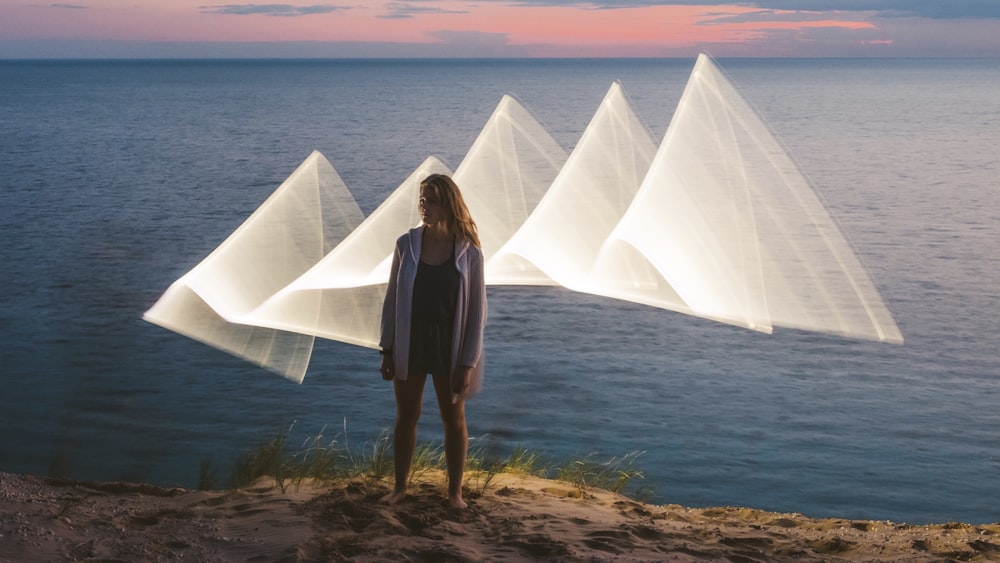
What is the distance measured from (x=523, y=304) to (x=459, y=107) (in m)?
78.2

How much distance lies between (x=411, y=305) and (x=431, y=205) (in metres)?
0.61

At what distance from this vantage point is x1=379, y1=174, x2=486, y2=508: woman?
20.6ft

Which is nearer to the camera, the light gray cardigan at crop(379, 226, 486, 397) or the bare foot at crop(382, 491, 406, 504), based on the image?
the light gray cardigan at crop(379, 226, 486, 397)

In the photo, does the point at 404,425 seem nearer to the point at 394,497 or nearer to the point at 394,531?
the point at 394,497

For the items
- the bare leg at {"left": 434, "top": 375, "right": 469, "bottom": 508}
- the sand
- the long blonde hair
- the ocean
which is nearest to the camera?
the sand

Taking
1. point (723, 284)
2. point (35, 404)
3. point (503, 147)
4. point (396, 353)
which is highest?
point (503, 147)

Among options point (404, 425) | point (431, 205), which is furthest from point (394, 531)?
point (431, 205)

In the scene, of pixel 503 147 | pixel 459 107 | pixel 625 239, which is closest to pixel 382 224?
pixel 503 147

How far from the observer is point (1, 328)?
18.4 meters

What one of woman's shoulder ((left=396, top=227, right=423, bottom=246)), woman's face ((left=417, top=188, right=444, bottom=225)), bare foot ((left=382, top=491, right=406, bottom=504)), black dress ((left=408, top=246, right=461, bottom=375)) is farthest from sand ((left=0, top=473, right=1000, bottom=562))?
woman's face ((left=417, top=188, right=444, bottom=225))

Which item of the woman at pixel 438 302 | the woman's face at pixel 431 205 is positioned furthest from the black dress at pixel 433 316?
the woman's face at pixel 431 205

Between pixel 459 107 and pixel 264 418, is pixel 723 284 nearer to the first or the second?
pixel 264 418

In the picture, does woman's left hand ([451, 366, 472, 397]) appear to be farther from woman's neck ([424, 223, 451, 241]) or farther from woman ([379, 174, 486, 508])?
woman's neck ([424, 223, 451, 241])

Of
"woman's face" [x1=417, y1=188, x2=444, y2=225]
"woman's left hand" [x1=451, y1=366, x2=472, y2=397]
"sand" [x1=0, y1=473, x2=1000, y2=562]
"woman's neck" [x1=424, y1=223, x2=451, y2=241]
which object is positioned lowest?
"sand" [x1=0, y1=473, x2=1000, y2=562]
